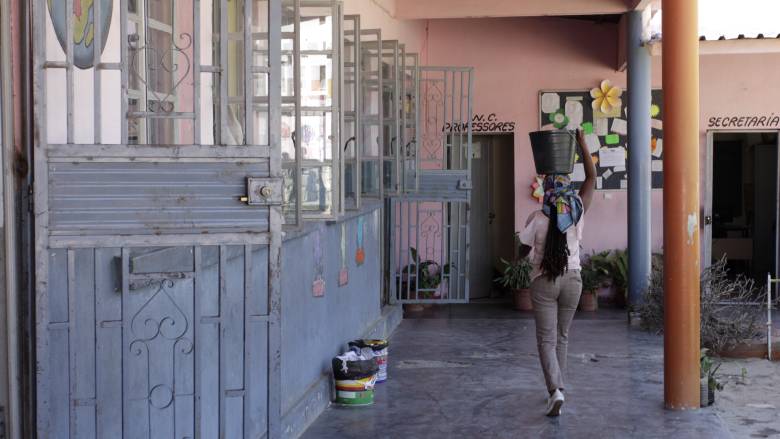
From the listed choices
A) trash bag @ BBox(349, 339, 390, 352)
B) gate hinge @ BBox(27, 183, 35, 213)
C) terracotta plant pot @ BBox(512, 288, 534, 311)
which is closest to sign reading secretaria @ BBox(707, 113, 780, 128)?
terracotta plant pot @ BBox(512, 288, 534, 311)

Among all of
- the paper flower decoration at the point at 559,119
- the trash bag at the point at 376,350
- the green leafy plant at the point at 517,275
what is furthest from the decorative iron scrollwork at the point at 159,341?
the paper flower decoration at the point at 559,119

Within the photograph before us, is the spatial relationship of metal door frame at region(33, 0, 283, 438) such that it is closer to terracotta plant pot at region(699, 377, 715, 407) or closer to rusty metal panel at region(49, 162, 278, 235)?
rusty metal panel at region(49, 162, 278, 235)

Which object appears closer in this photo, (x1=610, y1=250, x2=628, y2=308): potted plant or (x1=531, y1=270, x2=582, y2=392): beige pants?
(x1=531, y1=270, x2=582, y2=392): beige pants

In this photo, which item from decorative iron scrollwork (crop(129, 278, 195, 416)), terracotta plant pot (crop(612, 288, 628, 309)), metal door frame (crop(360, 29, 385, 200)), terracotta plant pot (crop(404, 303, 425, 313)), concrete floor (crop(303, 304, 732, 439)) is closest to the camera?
decorative iron scrollwork (crop(129, 278, 195, 416))

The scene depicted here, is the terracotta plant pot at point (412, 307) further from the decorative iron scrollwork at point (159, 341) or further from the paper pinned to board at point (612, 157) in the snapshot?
the decorative iron scrollwork at point (159, 341)

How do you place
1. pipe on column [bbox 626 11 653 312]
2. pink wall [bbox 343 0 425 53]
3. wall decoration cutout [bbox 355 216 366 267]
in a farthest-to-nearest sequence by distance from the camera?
pipe on column [bbox 626 11 653 312]
pink wall [bbox 343 0 425 53]
wall decoration cutout [bbox 355 216 366 267]

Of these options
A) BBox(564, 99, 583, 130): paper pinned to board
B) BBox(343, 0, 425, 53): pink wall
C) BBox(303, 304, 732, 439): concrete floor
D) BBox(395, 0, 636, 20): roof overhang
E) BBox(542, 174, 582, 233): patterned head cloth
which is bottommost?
BBox(303, 304, 732, 439): concrete floor

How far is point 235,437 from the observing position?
4766mm

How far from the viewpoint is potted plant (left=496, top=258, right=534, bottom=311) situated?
11156 mm

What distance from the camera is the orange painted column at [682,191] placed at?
6039mm

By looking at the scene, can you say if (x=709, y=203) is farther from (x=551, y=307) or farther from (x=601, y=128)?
(x=551, y=307)

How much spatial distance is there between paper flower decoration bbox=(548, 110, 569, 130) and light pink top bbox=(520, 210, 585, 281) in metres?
5.84

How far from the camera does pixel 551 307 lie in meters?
6.04

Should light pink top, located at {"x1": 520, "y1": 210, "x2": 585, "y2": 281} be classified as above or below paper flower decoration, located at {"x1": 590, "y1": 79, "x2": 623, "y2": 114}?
below
